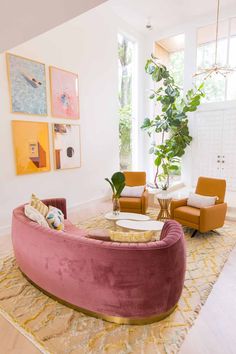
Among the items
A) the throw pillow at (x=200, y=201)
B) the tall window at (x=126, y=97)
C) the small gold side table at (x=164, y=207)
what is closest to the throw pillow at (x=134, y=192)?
the small gold side table at (x=164, y=207)

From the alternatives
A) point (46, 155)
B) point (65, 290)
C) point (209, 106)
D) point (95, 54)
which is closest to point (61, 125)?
point (46, 155)

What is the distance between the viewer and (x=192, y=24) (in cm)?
636

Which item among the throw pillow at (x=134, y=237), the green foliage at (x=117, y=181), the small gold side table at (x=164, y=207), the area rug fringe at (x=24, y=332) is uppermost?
the green foliage at (x=117, y=181)

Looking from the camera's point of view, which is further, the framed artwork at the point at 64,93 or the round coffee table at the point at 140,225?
the framed artwork at the point at 64,93

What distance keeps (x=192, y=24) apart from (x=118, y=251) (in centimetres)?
708

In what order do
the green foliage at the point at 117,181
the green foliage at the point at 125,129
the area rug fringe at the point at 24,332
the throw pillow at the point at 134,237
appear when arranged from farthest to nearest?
1. the green foliage at the point at 125,129
2. the green foliage at the point at 117,181
3. the throw pillow at the point at 134,237
4. the area rug fringe at the point at 24,332

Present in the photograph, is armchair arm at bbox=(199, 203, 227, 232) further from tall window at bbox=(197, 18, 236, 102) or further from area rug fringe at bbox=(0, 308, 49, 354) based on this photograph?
tall window at bbox=(197, 18, 236, 102)

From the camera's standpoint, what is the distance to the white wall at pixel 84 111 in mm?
3846

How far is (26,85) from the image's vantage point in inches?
156

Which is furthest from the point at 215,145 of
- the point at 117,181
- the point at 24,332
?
the point at 24,332

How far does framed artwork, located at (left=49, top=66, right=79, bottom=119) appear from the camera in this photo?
442 centimetres

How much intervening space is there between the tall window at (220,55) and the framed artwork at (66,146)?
13.5ft

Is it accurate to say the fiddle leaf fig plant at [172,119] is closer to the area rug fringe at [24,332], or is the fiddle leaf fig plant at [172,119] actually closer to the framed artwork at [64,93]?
the framed artwork at [64,93]

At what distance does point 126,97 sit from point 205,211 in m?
4.60
